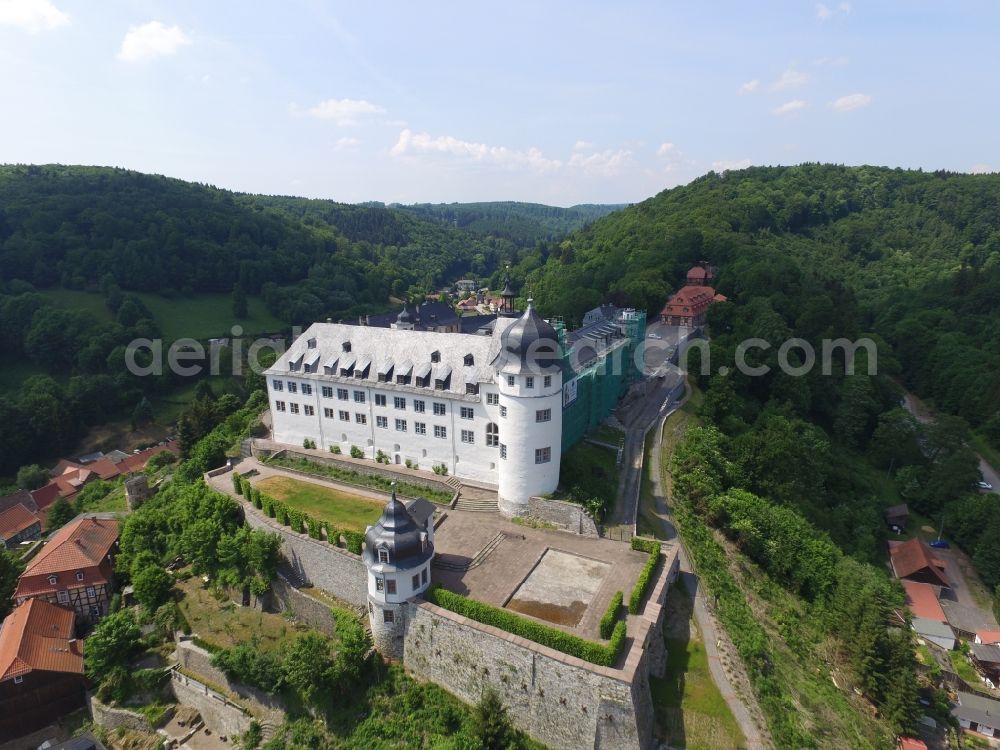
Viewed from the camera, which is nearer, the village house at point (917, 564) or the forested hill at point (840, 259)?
the village house at point (917, 564)

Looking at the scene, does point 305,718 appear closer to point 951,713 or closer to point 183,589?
point 183,589

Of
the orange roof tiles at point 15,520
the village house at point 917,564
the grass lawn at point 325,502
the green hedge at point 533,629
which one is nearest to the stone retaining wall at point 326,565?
the grass lawn at point 325,502

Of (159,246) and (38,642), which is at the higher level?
(159,246)

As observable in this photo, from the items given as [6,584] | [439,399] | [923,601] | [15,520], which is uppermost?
[439,399]

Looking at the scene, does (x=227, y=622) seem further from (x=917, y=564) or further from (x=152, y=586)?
(x=917, y=564)

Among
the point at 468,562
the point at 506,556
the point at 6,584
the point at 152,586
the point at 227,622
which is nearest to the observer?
the point at 468,562

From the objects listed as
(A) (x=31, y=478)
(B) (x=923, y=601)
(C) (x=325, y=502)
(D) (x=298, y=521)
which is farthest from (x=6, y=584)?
(B) (x=923, y=601)

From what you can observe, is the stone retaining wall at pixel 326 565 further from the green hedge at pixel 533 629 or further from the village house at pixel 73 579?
the village house at pixel 73 579
